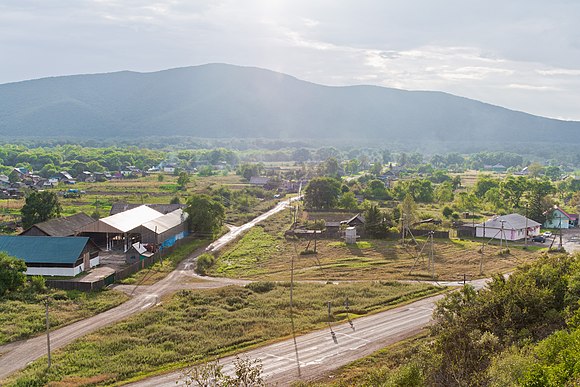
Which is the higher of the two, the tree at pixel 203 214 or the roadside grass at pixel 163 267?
the tree at pixel 203 214

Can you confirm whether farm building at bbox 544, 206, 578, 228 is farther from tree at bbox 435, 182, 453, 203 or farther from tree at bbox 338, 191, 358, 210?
tree at bbox 338, 191, 358, 210

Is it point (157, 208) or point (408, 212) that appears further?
point (157, 208)

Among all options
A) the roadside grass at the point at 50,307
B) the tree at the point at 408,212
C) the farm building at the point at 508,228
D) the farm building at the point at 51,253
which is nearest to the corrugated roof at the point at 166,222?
the farm building at the point at 51,253

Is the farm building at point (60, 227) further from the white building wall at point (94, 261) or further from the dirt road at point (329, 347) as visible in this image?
the dirt road at point (329, 347)

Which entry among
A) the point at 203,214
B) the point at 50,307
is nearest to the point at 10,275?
the point at 50,307

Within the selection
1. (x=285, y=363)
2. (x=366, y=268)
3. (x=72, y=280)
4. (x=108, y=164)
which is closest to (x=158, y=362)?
(x=285, y=363)

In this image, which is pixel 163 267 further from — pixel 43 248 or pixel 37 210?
pixel 37 210

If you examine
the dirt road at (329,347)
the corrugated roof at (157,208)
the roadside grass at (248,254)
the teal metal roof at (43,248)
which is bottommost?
the roadside grass at (248,254)

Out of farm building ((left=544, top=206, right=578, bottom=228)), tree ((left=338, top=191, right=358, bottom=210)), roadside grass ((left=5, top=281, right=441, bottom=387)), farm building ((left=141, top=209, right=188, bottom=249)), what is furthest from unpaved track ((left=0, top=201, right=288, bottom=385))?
farm building ((left=544, top=206, right=578, bottom=228))
